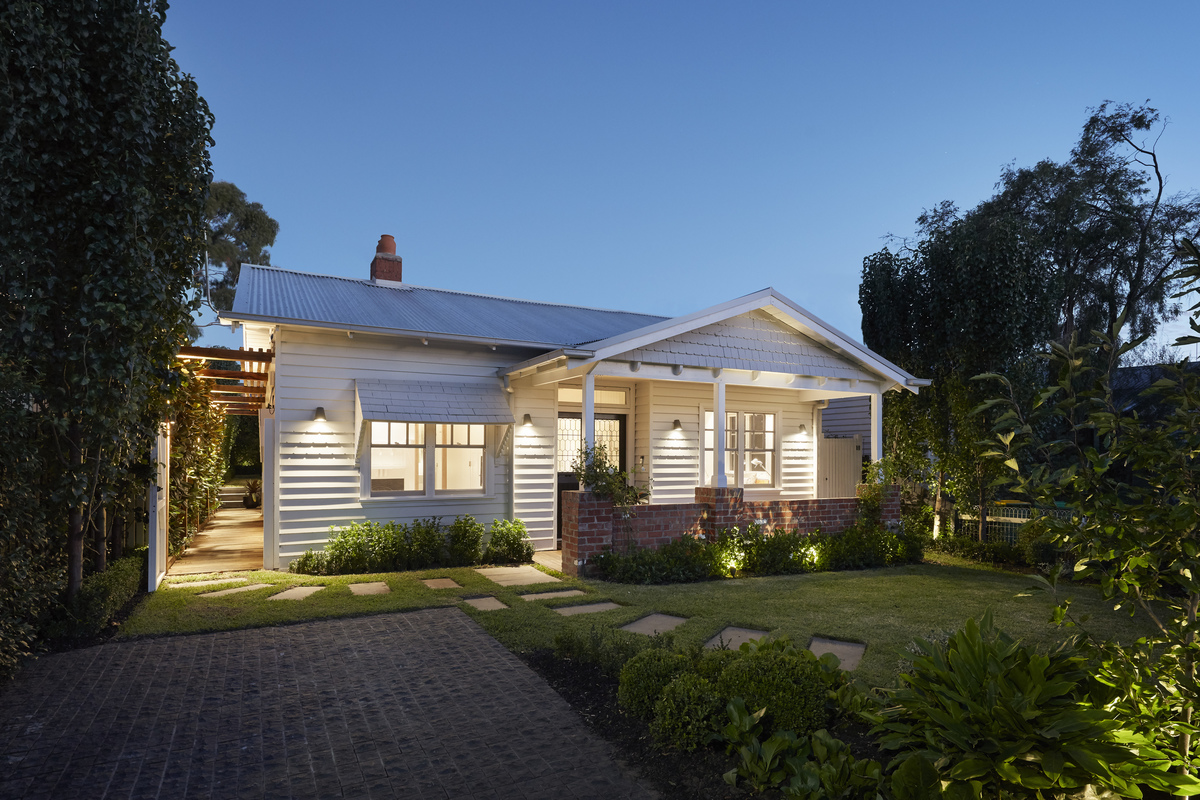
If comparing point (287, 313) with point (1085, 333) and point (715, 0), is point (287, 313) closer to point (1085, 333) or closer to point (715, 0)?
point (715, 0)

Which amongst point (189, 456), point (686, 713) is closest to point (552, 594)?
point (686, 713)

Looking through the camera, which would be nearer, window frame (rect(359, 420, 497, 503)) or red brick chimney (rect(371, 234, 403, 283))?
window frame (rect(359, 420, 497, 503))

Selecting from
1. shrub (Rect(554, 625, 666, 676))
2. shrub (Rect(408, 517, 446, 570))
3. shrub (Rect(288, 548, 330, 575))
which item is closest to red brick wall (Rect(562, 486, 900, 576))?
shrub (Rect(408, 517, 446, 570))

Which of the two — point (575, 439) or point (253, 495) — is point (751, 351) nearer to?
point (575, 439)

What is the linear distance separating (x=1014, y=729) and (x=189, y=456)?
36.3ft

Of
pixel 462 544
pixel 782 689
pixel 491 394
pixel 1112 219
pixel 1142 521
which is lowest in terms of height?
pixel 462 544

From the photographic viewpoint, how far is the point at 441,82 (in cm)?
3672

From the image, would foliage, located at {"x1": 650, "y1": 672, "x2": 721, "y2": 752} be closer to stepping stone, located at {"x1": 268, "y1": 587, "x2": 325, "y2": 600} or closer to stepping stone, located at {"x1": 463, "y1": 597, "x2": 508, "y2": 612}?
stepping stone, located at {"x1": 463, "y1": 597, "x2": 508, "y2": 612}

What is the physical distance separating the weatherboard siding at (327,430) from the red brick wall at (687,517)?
2273mm

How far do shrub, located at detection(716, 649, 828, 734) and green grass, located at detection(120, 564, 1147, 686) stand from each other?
1.41 meters

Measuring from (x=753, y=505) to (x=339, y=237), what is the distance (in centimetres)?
11166

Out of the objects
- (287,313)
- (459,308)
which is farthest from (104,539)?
(459,308)

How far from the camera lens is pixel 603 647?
15.5 ft

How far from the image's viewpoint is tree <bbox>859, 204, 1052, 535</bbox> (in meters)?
10.8
